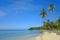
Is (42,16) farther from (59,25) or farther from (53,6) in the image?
(59,25)

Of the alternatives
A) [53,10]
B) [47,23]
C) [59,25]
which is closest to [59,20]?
[59,25]

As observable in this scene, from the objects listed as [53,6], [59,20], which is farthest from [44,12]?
[59,20]

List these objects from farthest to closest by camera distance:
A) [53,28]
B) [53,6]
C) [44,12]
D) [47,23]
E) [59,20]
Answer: [53,28] < [47,23] < [59,20] < [44,12] < [53,6]

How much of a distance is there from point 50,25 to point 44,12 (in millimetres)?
10194

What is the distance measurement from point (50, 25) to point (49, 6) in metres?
12.5

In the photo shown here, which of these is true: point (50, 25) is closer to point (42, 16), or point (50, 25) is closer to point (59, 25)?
point (59, 25)

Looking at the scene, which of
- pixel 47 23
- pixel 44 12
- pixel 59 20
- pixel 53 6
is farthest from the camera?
pixel 47 23

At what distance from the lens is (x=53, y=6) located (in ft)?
120

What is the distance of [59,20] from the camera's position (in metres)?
43.6

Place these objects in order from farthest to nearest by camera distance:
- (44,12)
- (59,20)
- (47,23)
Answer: (47,23), (59,20), (44,12)

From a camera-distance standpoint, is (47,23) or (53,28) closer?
(47,23)

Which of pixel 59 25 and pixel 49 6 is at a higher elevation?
pixel 49 6

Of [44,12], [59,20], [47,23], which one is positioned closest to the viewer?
[44,12]

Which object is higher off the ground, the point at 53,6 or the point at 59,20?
the point at 53,6
